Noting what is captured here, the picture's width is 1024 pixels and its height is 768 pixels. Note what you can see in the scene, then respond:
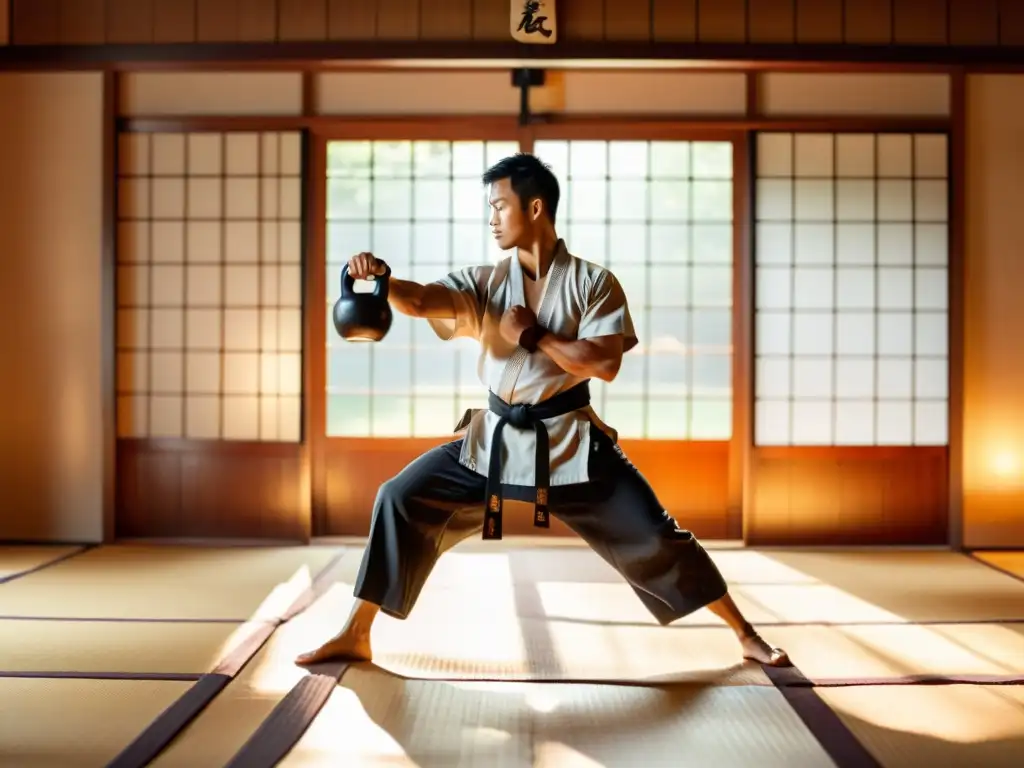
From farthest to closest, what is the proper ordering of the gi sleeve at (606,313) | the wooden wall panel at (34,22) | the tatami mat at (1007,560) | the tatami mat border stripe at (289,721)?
the wooden wall panel at (34,22)
the tatami mat at (1007,560)
the gi sleeve at (606,313)
the tatami mat border stripe at (289,721)

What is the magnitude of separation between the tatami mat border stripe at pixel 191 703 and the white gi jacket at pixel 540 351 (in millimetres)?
882

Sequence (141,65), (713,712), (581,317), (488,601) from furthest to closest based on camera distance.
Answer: (141,65) < (488,601) < (581,317) < (713,712)

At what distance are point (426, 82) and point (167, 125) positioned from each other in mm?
1334

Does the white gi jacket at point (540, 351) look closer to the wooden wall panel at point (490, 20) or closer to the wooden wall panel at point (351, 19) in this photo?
the wooden wall panel at point (490, 20)

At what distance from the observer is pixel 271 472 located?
15.1 ft

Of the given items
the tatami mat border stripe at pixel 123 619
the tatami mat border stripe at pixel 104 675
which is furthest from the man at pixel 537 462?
the tatami mat border stripe at pixel 123 619

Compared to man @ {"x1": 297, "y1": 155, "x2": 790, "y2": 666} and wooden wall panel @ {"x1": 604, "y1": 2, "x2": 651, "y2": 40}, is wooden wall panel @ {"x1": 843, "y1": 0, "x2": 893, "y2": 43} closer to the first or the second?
wooden wall panel @ {"x1": 604, "y1": 2, "x2": 651, "y2": 40}

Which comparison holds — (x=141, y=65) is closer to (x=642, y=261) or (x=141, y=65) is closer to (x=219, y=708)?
Answer: (x=642, y=261)

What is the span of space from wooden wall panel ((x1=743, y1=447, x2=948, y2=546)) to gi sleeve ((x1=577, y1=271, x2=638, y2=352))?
236cm

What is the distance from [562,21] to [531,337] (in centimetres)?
266

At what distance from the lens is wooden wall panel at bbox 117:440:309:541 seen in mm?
4594

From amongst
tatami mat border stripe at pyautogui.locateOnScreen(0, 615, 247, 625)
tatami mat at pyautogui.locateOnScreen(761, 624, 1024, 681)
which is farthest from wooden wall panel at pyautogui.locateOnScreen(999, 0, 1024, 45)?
tatami mat border stripe at pyautogui.locateOnScreen(0, 615, 247, 625)

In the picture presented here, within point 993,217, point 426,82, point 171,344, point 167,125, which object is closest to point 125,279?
point 171,344

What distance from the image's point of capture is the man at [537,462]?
8.15 feet
